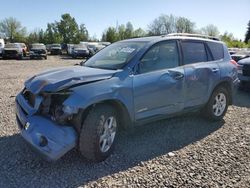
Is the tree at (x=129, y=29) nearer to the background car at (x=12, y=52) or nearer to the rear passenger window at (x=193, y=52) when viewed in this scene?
the background car at (x=12, y=52)

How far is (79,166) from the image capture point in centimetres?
391

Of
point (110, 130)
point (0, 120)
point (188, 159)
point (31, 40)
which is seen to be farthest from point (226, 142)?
point (31, 40)

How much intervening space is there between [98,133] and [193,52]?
8.95 feet

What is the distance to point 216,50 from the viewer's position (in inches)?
241

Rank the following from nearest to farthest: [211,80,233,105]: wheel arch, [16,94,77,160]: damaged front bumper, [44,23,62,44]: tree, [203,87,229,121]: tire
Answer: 1. [16,94,77,160]: damaged front bumper
2. [203,87,229,121]: tire
3. [211,80,233,105]: wheel arch
4. [44,23,62,44]: tree

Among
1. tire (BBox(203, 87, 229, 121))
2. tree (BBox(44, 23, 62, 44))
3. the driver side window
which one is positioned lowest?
tire (BBox(203, 87, 229, 121))

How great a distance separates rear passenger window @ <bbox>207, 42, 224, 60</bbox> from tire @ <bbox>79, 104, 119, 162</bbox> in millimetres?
2929

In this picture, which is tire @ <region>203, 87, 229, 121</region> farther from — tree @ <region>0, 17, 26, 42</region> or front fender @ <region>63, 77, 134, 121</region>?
tree @ <region>0, 17, 26, 42</region>

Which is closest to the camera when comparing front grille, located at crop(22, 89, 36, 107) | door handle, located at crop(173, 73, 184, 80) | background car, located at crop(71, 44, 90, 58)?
front grille, located at crop(22, 89, 36, 107)

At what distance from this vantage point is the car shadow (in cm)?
357

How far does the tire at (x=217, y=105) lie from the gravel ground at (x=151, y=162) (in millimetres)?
343

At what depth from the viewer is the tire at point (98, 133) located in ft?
12.3

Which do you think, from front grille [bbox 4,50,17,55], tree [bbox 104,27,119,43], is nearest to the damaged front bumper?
front grille [bbox 4,50,17,55]

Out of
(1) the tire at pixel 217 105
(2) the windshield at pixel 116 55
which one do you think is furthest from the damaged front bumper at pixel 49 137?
(1) the tire at pixel 217 105
